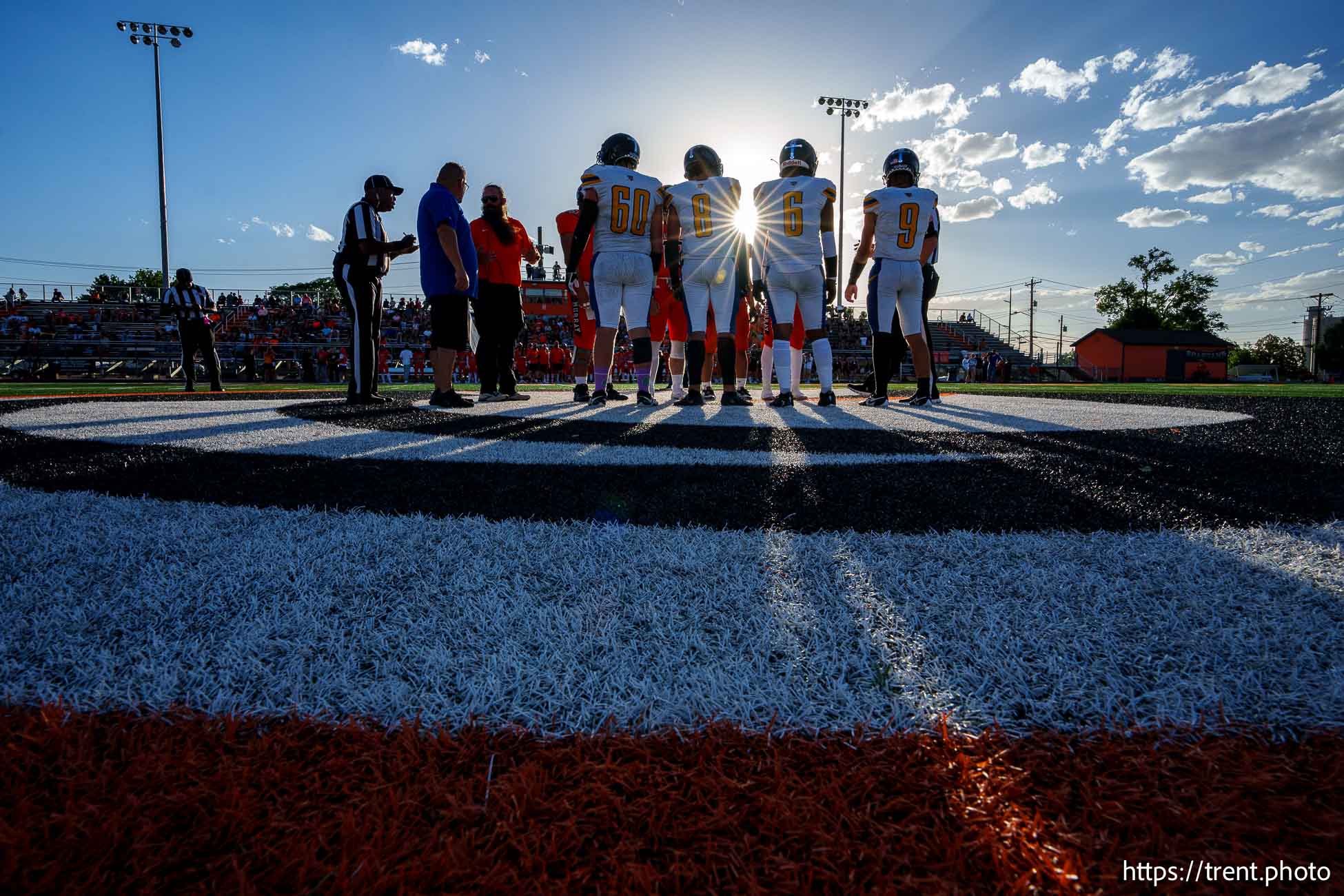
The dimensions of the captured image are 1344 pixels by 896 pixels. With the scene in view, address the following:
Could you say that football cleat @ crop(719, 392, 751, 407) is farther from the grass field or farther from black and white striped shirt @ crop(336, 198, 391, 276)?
the grass field

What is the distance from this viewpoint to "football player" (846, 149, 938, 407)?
233 inches

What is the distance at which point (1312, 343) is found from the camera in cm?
6744

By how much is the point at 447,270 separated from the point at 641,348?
1.96 metres

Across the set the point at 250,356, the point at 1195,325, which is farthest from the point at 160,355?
the point at 1195,325

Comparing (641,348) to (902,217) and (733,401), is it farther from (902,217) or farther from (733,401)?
(902,217)

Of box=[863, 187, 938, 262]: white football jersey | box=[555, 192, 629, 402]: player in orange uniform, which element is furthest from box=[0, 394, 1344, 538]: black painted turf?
box=[555, 192, 629, 402]: player in orange uniform

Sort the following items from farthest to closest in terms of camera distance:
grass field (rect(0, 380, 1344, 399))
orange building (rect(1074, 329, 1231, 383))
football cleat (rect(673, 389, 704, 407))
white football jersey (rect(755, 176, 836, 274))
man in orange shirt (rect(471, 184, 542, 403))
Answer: orange building (rect(1074, 329, 1231, 383)) < grass field (rect(0, 380, 1344, 399)) < man in orange shirt (rect(471, 184, 542, 403)) < football cleat (rect(673, 389, 704, 407)) < white football jersey (rect(755, 176, 836, 274))

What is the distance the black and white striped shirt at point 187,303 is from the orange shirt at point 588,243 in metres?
5.62

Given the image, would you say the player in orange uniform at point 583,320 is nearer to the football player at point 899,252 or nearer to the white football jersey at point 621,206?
the white football jersey at point 621,206

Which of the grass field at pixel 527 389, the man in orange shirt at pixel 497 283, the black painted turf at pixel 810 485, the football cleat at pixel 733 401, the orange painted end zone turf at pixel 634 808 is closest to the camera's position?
the orange painted end zone turf at pixel 634 808

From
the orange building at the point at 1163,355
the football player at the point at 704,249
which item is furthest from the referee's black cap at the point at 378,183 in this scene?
the orange building at the point at 1163,355

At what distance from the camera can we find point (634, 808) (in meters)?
0.71

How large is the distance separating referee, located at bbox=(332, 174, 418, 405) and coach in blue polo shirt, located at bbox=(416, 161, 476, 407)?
0.31m

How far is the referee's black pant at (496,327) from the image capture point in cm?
702
